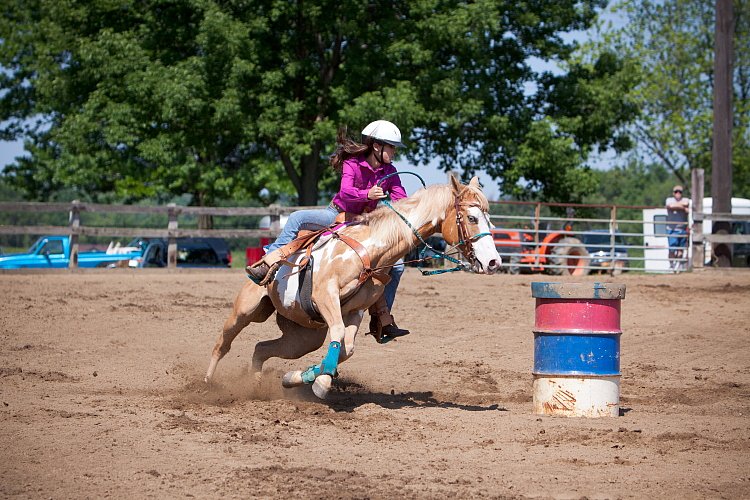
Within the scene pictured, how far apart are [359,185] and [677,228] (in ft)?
60.2

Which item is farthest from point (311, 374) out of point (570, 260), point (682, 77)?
point (682, 77)

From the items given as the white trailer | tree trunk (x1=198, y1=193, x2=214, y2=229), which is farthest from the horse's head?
tree trunk (x1=198, y1=193, x2=214, y2=229)

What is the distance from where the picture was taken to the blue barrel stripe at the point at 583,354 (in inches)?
303

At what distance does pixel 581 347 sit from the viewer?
7.69m

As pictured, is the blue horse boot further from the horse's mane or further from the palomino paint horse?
the horse's mane

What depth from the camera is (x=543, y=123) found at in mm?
27859

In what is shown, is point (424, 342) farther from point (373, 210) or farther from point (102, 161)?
point (102, 161)

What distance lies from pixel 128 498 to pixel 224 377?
4.12 metres

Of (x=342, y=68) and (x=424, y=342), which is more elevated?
(x=342, y=68)

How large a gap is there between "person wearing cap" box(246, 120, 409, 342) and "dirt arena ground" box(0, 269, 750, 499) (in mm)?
940

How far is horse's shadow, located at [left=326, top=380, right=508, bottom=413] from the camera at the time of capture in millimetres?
8203

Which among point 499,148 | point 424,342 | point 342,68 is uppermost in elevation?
point 342,68

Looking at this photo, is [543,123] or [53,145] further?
[53,145]

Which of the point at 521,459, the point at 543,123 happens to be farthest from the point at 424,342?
the point at 543,123
